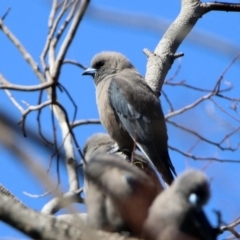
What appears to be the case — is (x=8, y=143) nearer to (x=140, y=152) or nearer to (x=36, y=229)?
(x=36, y=229)

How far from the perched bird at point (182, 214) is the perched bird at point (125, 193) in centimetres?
9

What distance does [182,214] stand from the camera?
2922 millimetres

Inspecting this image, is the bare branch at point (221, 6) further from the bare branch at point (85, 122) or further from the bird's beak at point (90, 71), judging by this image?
the bare branch at point (85, 122)

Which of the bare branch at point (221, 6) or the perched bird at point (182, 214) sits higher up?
the bare branch at point (221, 6)

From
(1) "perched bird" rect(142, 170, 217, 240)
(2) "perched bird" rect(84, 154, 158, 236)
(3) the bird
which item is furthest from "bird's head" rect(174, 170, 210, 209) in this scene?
(3) the bird

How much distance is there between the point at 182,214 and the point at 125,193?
34 centimetres

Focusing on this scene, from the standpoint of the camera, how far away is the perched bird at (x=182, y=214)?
2850mm

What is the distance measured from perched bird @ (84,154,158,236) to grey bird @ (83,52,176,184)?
1.63 m

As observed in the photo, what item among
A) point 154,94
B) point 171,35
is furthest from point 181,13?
point 154,94

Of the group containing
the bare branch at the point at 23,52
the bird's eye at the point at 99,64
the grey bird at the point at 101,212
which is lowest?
the grey bird at the point at 101,212

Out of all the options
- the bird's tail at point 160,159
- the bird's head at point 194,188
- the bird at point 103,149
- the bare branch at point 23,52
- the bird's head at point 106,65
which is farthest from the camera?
the bird's head at point 106,65

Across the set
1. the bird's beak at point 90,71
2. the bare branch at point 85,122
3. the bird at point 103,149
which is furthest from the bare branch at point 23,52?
the bird's beak at point 90,71

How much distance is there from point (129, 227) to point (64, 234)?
3.64 feet

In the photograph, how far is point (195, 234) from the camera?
292cm
